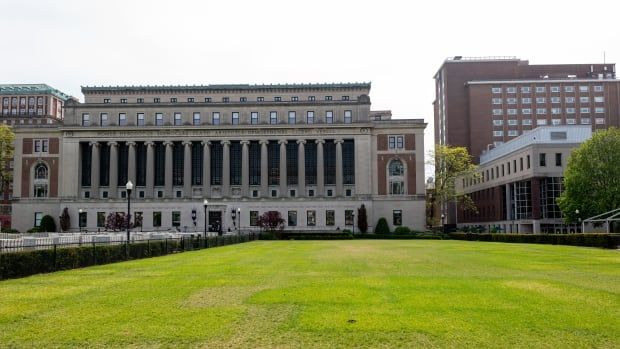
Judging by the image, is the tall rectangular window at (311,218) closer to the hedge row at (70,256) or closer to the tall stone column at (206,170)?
the tall stone column at (206,170)

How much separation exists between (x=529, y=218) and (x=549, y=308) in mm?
86174

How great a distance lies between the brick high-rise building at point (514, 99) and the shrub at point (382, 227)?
40119 mm

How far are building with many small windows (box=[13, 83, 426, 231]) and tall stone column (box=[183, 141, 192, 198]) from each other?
0.26 m

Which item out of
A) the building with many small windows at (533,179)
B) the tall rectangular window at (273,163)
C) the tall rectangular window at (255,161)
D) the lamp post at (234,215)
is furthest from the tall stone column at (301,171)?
the building with many small windows at (533,179)

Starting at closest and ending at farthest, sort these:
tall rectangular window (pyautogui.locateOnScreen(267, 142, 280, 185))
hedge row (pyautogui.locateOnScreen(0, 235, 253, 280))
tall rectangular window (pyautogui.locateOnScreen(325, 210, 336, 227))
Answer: hedge row (pyautogui.locateOnScreen(0, 235, 253, 280)) < tall rectangular window (pyautogui.locateOnScreen(325, 210, 336, 227)) < tall rectangular window (pyautogui.locateOnScreen(267, 142, 280, 185))

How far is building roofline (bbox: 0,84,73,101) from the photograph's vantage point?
528 feet

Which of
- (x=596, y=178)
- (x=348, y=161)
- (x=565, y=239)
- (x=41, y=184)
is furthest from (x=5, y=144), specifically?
(x=596, y=178)

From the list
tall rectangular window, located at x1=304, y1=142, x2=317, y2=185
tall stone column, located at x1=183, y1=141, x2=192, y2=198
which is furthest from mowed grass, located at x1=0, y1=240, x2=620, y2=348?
tall rectangular window, located at x1=304, y1=142, x2=317, y2=185

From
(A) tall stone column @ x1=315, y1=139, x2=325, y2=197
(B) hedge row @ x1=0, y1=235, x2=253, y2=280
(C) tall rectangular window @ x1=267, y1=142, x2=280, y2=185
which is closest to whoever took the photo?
(B) hedge row @ x1=0, y1=235, x2=253, y2=280

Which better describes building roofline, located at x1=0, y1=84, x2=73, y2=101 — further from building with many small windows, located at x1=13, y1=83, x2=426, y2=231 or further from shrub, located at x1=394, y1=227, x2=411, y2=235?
shrub, located at x1=394, y1=227, x2=411, y2=235

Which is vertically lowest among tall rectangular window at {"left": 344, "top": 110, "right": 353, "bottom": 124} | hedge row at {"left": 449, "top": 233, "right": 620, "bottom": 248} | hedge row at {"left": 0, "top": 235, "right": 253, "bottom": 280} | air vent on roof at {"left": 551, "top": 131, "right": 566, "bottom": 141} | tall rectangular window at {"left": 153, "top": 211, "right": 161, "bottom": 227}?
hedge row at {"left": 449, "top": 233, "right": 620, "bottom": 248}

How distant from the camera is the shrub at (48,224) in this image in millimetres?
107300

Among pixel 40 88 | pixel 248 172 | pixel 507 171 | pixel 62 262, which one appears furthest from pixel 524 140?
pixel 40 88

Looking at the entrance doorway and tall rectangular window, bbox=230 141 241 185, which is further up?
tall rectangular window, bbox=230 141 241 185
